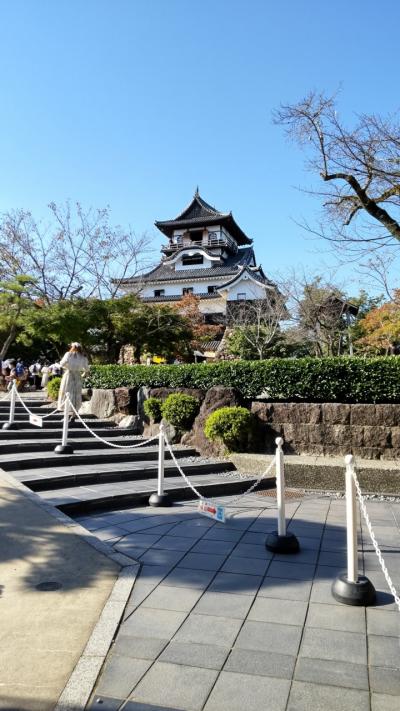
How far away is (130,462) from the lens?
955 cm

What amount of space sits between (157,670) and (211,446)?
7.47m

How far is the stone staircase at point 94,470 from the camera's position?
6984 mm

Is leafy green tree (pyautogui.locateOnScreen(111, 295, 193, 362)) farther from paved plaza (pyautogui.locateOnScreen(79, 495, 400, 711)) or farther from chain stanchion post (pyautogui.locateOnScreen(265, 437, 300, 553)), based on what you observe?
chain stanchion post (pyautogui.locateOnScreen(265, 437, 300, 553))

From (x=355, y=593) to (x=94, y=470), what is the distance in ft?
17.7

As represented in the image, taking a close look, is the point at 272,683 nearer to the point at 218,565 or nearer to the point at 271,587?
the point at 271,587

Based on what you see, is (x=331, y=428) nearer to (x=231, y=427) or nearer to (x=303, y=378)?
(x=303, y=378)

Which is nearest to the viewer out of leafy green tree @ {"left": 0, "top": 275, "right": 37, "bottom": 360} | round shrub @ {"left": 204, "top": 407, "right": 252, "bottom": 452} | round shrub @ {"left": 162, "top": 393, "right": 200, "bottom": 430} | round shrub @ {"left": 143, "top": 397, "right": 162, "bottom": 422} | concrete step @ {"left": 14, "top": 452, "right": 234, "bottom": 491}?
concrete step @ {"left": 14, "top": 452, "right": 234, "bottom": 491}

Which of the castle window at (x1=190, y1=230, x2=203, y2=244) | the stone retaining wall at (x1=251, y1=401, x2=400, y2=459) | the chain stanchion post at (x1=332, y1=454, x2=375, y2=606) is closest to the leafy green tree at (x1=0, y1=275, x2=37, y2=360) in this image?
the stone retaining wall at (x1=251, y1=401, x2=400, y2=459)

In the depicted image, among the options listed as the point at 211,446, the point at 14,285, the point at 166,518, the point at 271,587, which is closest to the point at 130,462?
the point at 211,446

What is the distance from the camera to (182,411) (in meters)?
11.2

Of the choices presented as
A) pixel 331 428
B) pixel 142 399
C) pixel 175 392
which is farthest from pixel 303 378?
pixel 142 399

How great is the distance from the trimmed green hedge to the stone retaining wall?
44 centimetres

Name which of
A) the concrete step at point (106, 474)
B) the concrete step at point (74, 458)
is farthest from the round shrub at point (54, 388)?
the concrete step at point (106, 474)

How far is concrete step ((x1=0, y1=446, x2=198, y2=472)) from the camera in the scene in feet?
27.2
